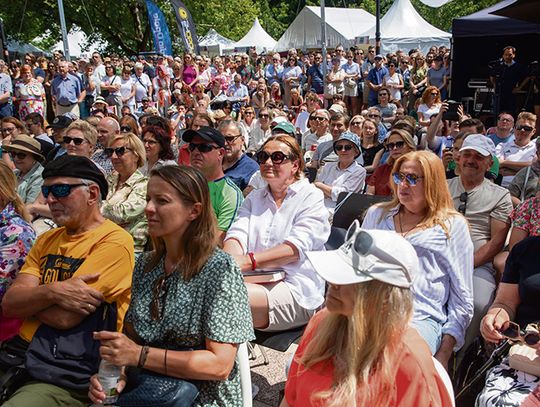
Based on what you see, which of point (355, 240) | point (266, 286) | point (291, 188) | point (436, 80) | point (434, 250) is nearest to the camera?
point (355, 240)

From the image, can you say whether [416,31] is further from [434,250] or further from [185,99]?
[434,250]

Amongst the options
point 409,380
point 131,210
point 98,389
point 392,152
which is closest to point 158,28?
point 392,152

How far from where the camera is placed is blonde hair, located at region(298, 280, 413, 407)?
1765 mm

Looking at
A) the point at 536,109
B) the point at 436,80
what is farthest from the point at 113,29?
the point at 536,109

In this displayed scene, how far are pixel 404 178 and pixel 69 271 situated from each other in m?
1.89

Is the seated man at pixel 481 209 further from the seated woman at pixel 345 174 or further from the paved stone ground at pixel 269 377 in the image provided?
the seated woman at pixel 345 174

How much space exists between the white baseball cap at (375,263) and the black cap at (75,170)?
1523 mm

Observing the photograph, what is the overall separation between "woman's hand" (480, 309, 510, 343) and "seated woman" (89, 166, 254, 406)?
1326 millimetres

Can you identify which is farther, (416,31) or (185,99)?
(416,31)

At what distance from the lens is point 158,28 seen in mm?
21031

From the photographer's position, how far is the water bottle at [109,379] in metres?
2.19

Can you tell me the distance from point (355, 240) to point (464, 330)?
1.56 m

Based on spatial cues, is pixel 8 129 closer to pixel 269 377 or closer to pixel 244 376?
pixel 269 377

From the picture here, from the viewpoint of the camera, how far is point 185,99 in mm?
13352
